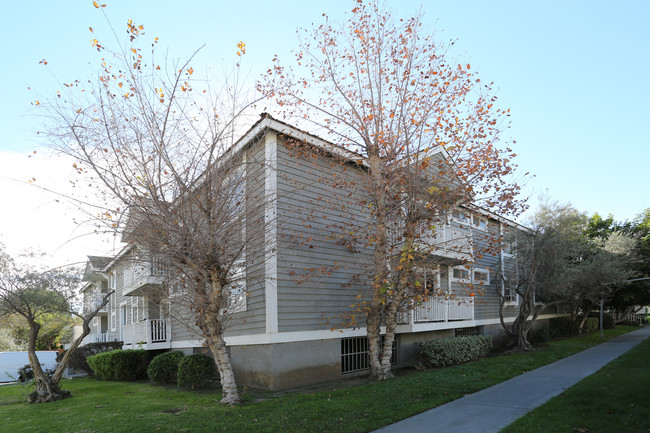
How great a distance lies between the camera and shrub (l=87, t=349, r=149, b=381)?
660 inches

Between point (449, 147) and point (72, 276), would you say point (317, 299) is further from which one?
point (72, 276)

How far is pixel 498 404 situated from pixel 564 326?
68.6 ft

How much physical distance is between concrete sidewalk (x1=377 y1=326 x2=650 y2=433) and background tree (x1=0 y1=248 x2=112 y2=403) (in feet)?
31.7

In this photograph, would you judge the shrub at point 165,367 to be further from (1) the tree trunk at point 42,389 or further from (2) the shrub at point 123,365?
(2) the shrub at point 123,365

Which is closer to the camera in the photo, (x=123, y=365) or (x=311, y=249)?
(x=311, y=249)

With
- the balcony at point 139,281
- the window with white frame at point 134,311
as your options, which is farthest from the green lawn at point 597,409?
the window with white frame at point 134,311

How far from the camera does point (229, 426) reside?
298 inches

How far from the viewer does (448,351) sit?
1487cm

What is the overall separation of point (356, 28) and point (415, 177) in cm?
444

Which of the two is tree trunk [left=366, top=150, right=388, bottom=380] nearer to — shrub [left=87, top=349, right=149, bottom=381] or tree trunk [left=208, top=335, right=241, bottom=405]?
tree trunk [left=208, top=335, right=241, bottom=405]

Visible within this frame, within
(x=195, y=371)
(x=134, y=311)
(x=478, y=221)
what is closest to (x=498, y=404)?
(x=195, y=371)

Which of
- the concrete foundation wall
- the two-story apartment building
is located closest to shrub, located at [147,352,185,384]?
the two-story apartment building

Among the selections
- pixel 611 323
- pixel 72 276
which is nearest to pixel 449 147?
pixel 72 276

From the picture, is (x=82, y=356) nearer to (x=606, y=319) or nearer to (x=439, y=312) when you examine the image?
(x=439, y=312)
